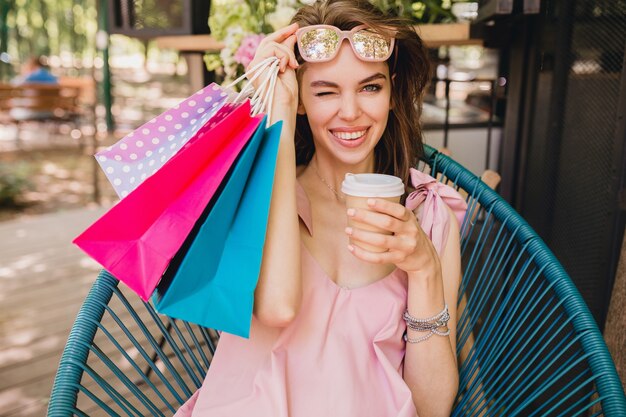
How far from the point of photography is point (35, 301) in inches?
131

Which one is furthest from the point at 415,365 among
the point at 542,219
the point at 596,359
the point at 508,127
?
the point at 508,127

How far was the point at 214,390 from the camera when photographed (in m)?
1.27

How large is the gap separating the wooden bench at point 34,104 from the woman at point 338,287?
8326 mm

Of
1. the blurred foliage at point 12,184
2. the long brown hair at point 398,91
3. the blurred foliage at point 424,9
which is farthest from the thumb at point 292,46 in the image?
the blurred foliage at point 12,184

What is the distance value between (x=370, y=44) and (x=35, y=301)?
278 centimetres

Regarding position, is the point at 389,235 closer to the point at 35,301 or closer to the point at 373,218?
the point at 373,218

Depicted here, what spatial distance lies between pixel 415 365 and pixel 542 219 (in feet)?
4.07

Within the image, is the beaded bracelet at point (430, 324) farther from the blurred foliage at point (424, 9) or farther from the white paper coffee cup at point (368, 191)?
the blurred foliage at point (424, 9)

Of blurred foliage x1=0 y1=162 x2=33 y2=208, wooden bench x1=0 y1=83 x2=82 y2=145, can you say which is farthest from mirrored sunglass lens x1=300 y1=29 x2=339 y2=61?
wooden bench x1=0 y1=83 x2=82 y2=145

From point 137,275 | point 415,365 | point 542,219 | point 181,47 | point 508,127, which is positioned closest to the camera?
point 137,275

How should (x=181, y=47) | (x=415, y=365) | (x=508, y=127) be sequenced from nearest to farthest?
(x=415, y=365) → (x=508, y=127) → (x=181, y=47)

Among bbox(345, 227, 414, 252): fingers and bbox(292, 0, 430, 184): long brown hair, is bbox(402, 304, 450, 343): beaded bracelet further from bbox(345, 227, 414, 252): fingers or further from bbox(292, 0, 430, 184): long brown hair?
bbox(292, 0, 430, 184): long brown hair

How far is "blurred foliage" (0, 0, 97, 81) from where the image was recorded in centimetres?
1362

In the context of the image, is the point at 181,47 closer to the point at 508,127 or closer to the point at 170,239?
the point at 508,127
